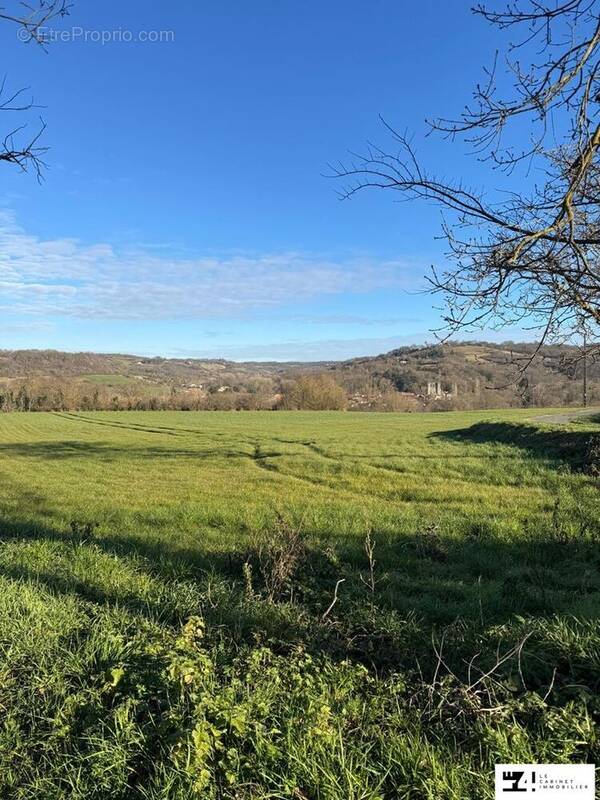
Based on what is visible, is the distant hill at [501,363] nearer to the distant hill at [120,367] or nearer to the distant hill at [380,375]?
the distant hill at [380,375]

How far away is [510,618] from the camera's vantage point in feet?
14.5

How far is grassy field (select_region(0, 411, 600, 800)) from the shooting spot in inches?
98.5

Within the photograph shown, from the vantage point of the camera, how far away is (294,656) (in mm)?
3457

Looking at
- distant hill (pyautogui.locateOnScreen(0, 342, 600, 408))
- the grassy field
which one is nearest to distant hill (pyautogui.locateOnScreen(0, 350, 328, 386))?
distant hill (pyautogui.locateOnScreen(0, 342, 600, 408))

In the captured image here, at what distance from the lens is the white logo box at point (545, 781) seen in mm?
2377

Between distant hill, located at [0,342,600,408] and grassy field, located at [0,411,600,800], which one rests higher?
distant hill, located at [0,342,600,408]

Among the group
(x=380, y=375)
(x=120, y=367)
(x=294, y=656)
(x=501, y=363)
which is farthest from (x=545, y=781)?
(x=120, y=367)

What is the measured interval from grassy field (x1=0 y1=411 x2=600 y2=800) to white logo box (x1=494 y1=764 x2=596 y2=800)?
0.07 m

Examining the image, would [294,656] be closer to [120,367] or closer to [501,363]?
[501,363]

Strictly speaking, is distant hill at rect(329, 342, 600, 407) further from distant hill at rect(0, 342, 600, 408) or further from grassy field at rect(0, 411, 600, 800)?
grassy field at rect(0, 411, 600, 800)

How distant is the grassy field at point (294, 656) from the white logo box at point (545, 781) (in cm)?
7

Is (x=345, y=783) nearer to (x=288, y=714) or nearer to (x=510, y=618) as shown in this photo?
(x=288, y=714)

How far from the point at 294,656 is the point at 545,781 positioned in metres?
1.55

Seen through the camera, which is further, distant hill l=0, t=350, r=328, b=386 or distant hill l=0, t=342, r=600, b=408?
distant hill l=0, t=350, r=328, b=386
